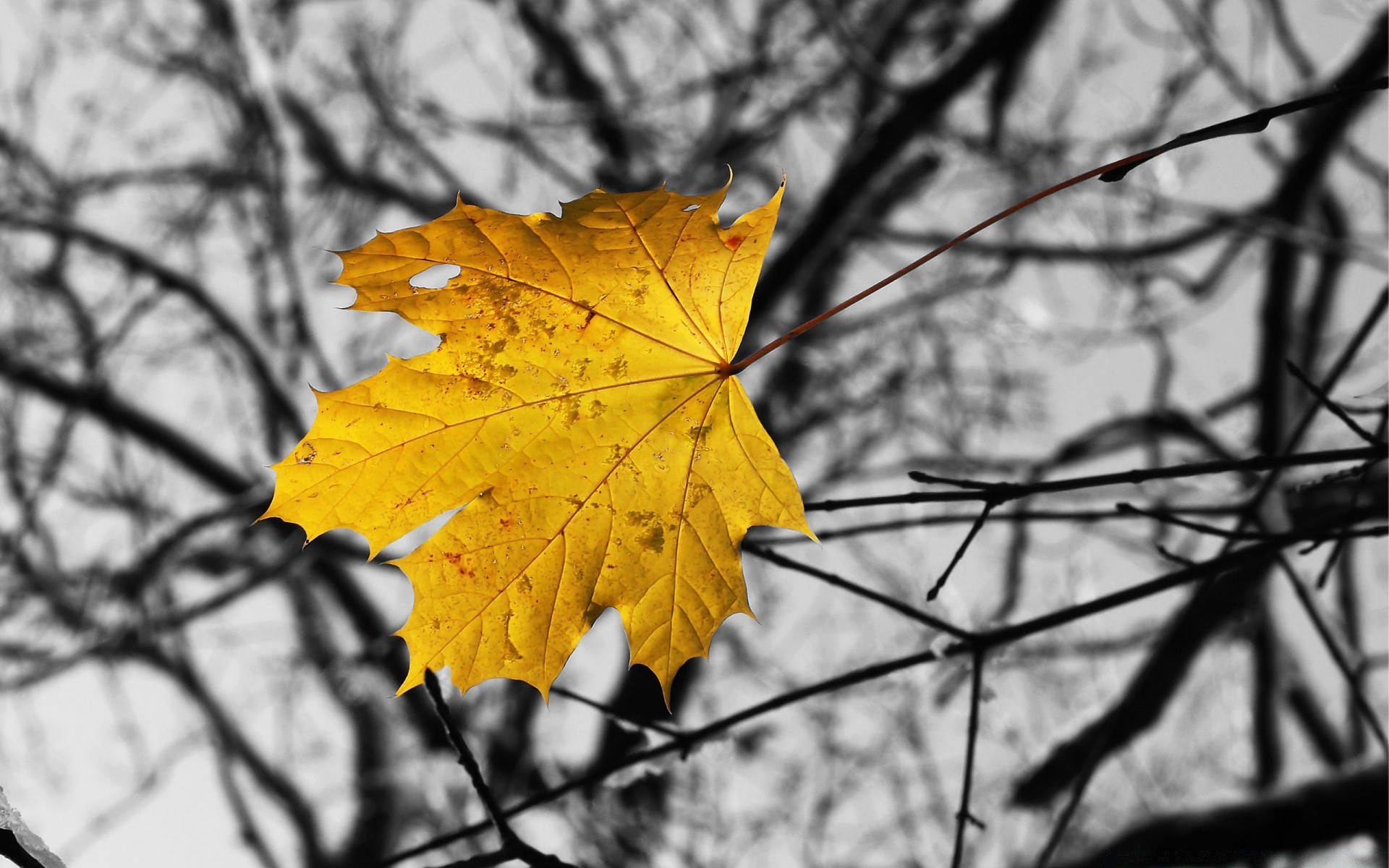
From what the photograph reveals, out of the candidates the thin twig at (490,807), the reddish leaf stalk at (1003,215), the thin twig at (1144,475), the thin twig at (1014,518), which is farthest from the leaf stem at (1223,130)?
the thin twig at (490,807)

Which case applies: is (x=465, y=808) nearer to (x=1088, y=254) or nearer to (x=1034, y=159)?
(x=1088, y=254)

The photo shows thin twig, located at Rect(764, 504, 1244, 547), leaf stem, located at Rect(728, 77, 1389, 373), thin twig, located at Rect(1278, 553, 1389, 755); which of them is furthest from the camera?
thin twig, located at Rect(1278, 553, 1389, 755)

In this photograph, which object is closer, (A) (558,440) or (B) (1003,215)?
(B) (1003,215)

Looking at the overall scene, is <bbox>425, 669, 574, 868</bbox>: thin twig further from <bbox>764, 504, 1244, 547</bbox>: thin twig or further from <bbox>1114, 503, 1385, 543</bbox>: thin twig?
<bbox>1114, 503, 1385, 543</bbox>: thin twig

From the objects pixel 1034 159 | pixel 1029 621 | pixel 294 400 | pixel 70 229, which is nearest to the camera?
pixel 1029 621

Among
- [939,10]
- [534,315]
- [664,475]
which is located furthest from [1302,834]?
[939,10]

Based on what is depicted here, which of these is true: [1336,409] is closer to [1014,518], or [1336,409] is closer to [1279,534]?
[1279,534]

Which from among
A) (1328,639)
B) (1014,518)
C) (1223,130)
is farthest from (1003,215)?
(1328,639)

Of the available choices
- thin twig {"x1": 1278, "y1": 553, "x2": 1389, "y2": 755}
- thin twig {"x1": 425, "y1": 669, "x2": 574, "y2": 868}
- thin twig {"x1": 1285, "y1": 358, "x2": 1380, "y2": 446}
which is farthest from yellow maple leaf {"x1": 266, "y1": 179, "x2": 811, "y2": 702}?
thin twig {"x1": 1278, "y1": 553, "x2": 1389, "y2": 755}

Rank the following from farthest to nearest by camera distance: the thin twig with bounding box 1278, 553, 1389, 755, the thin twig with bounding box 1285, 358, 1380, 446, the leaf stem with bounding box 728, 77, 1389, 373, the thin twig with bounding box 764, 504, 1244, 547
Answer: the thin twig with bounding box 1278, 553, 1389, 755 < the thin twig with bounding box 764, 504, 1244, 547 < the thin twig with bounding box 1285, 358, 1380, 446 < the leaf stem with bounding box 728, 77, 1389, 373
